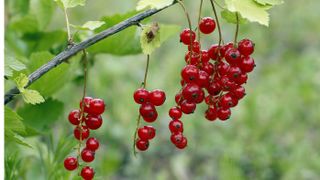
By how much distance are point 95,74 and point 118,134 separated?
0.71 metres

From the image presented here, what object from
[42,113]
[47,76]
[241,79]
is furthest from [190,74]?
[42,113]

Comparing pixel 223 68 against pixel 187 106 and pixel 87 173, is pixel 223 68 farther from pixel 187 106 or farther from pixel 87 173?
pixel 87 173

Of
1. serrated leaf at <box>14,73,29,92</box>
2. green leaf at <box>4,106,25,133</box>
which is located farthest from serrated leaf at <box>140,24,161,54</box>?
green leaf at <box>4,106,25,133</box>

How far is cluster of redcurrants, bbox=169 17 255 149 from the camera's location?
1662 mm

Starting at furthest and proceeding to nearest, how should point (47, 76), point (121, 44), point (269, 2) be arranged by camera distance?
1. point (121, 44)
2. point (47, 76)
3. point (269, 2)

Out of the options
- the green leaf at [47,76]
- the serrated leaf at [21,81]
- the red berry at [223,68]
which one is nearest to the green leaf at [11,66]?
the serrated leaf at [21,81]

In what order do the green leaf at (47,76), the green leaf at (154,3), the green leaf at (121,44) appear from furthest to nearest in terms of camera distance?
the green leaf at (121,44)
the green leaf at (47,76)
the green leaf at (154,3)

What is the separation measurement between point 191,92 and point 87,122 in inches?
13.2

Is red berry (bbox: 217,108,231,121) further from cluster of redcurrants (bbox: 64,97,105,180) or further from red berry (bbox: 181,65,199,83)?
cluster of redcurrants (bbox: 64,97,105,180)

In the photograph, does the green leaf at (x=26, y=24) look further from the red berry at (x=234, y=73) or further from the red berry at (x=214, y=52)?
the red berry at (x=234, y=73)

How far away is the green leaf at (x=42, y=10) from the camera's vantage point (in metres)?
2.49

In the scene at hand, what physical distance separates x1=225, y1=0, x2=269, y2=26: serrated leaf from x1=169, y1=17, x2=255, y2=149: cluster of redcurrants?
171 millimetres

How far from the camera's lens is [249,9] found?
1527mm

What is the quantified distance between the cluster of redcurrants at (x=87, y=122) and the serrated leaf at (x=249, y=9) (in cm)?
49
